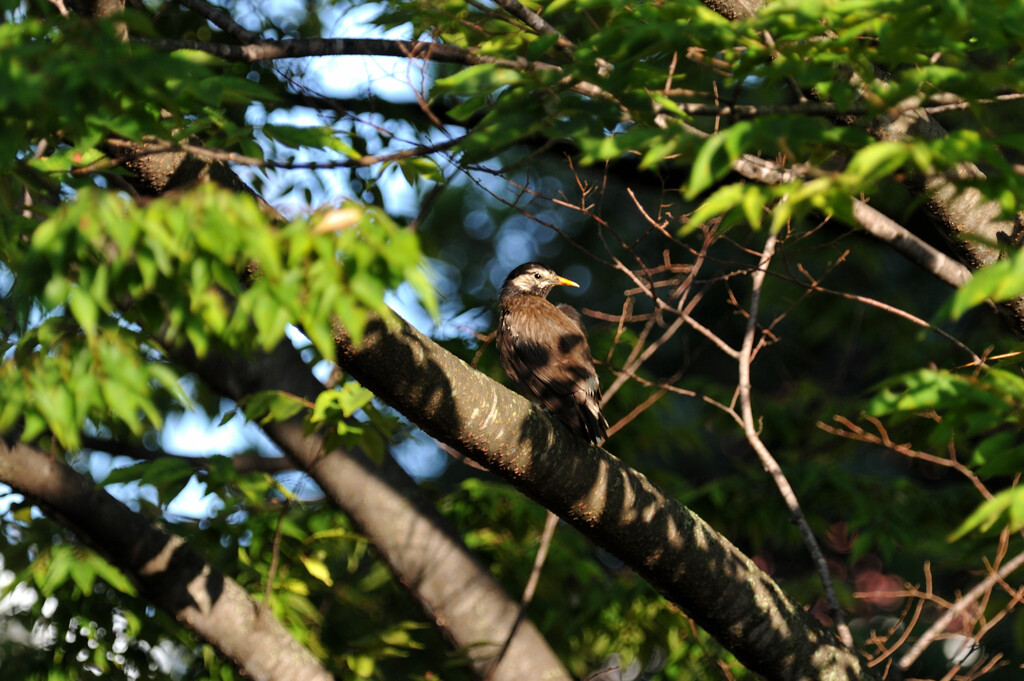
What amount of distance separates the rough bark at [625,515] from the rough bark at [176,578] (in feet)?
4.86

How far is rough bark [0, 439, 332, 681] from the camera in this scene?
3.83 meters

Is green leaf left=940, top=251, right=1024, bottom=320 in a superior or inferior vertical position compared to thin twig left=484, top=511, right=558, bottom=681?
superior

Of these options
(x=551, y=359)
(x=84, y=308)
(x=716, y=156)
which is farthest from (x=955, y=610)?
(x=84, y=308)

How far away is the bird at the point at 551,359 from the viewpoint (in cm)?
427

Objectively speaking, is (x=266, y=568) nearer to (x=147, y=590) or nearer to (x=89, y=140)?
(x=147, y=590)

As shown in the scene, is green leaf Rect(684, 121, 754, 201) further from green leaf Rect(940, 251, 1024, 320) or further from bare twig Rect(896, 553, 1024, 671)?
bare twig Rect(896, 553, 1024, 671)

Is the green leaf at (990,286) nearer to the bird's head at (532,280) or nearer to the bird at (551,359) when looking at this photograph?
the bird at (551,359)

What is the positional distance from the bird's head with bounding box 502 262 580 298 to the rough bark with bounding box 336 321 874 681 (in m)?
2.54

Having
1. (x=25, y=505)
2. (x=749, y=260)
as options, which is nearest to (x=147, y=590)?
(x=25, y=505)

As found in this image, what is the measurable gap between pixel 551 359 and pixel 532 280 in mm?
1479

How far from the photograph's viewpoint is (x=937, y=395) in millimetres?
2105

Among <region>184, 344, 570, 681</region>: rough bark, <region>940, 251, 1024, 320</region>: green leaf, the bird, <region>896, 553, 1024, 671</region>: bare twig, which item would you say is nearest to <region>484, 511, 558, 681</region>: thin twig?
<region>184, 344, 570, 681</region>: rough bark

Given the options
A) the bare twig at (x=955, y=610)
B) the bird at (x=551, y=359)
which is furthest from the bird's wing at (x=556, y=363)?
the bare twig at (x=955, y=610)

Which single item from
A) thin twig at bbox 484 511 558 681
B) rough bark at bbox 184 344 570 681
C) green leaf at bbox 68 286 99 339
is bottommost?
rough bark at bbox 184 344 570 681
